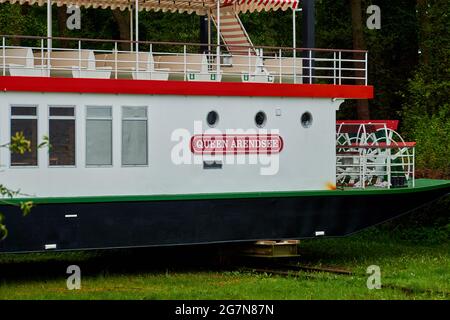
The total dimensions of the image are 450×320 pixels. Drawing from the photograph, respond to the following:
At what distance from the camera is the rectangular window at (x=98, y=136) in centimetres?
1973

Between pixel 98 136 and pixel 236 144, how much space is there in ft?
8.47

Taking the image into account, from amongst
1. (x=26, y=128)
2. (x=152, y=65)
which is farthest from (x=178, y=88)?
(x=26, y=128)

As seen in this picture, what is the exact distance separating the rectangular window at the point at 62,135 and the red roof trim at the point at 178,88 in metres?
0.38

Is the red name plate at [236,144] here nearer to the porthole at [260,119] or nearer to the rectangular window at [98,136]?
the porthole at [260,119]

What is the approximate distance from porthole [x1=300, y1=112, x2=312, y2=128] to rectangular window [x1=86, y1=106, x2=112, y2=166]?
380 cm

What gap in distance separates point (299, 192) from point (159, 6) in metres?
5.39

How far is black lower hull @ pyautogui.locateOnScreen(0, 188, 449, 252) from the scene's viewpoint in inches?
747

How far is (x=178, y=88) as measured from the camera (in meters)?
20.5

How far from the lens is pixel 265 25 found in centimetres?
3591

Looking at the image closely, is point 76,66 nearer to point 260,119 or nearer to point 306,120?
point 260,119

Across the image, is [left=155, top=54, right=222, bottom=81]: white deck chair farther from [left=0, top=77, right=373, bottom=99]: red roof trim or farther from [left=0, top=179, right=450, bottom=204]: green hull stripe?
[left=0, top=179, right=450, bottom=204]: green hull stripe

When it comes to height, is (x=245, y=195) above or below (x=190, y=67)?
below

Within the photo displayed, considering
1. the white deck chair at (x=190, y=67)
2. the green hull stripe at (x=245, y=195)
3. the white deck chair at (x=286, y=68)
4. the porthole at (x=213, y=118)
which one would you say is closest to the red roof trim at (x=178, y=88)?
the porthole at (x=213, y=118)

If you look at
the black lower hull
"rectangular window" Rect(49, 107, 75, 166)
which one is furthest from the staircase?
"rectangular window" Rect(49, 107, 75, 166)
